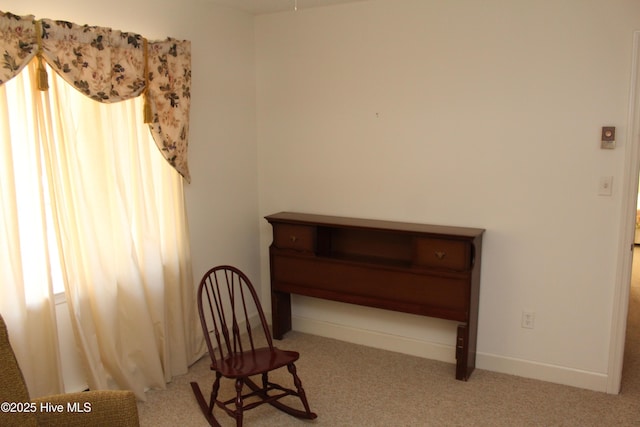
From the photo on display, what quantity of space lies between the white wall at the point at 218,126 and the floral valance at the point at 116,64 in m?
0.18

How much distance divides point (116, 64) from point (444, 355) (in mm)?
2766

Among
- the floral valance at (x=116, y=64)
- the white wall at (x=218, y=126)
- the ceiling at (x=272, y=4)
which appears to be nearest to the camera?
the floral valance at (x=116, y=64)

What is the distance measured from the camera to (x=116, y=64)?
2.65 metres

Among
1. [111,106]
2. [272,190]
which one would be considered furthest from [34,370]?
[272,190]

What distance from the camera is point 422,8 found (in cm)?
317

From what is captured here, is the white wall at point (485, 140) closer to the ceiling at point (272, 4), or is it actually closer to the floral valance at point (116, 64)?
the ceiling at point (272, 4)

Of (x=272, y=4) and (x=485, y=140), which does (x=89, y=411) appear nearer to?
(x=485, y=140)

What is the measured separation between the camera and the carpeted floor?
2.70 metres

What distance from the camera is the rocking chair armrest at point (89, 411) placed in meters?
1.77

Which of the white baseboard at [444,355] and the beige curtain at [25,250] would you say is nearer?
the beige curtain at [25,250]

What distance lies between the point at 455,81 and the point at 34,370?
290 centimetres

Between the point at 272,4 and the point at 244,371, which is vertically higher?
the point at 272,4

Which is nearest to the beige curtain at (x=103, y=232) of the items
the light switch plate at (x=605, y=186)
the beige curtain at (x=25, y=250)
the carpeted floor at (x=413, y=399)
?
the beige curtain at (x=25, y=250)

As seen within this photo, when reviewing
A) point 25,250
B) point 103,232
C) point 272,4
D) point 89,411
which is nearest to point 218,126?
point 272,4
